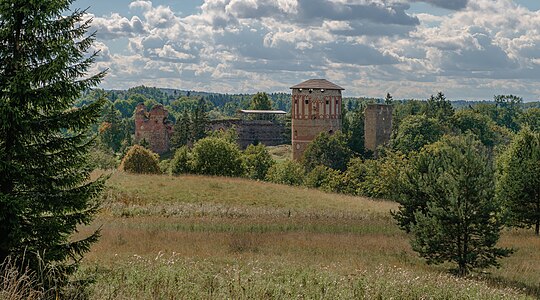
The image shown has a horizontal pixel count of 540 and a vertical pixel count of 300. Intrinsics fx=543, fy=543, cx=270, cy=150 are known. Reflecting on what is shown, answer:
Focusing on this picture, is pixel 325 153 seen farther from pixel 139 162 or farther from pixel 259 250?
pixel 259 250

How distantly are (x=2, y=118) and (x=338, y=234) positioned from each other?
14997 mm

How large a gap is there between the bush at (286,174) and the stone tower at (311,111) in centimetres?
1138

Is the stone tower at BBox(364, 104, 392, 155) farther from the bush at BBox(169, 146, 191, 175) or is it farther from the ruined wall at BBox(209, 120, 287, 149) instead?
the bush at BBox(169, 146, 191, 175)

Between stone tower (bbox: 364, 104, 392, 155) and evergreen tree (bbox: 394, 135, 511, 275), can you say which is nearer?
evergreen tree (bbox: 394, 135, 511, 275)

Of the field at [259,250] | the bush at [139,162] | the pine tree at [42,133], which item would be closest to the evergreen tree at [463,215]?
the field at [259,250]

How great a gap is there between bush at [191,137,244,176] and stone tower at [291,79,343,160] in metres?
25.1

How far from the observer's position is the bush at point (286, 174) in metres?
61.3

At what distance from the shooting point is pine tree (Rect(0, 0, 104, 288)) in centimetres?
923

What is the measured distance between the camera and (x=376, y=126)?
76.4 m

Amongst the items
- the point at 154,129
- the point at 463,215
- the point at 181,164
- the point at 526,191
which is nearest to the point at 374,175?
the point at 181,164

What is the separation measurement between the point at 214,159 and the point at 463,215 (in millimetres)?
37447

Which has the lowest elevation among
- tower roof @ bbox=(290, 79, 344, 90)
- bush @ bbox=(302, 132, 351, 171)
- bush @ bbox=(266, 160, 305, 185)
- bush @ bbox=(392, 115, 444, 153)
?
bush @ bbox=(266, 160, 305, 185)

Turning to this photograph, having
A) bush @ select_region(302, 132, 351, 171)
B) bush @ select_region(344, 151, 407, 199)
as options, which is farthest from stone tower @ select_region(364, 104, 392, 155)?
bush @ select_region(344, 151, 407, 199)

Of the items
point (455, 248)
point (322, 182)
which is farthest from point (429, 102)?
point (455, 248)
